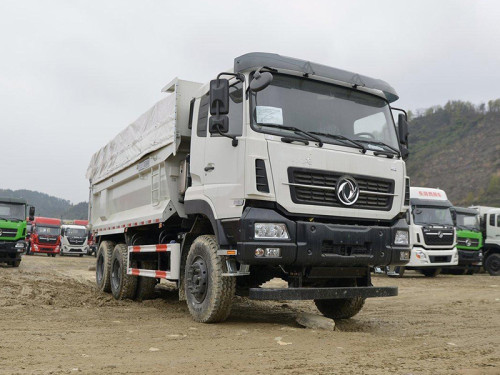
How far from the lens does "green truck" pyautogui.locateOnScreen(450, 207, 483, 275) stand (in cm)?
1875

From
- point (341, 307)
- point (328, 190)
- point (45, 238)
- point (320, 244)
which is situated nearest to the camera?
point (320, 244)

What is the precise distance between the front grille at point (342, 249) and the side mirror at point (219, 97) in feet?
6.10

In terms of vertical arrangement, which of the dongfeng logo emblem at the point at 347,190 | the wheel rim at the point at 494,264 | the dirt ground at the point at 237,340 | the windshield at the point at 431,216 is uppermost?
the windshield at the point at 431,216

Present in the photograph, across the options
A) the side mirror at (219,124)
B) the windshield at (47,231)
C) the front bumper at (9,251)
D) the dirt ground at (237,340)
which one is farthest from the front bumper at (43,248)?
the side mirror at (219,124)

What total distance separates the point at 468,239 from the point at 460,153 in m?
47.2

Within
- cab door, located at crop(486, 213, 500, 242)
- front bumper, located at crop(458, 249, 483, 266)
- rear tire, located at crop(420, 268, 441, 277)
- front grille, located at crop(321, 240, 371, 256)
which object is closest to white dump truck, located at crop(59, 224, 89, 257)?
rear tire, located at crop(420, 268, 441, 277)

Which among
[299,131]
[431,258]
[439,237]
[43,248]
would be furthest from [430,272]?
[43,248]

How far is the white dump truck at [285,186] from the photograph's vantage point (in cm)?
581

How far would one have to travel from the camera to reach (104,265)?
34.8 ft

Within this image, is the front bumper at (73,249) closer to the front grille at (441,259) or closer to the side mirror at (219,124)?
the front grille at (441,259)

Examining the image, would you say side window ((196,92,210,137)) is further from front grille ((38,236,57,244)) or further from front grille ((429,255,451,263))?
front grille ((38,236,57,244))

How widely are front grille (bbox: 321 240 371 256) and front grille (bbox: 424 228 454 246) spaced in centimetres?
1082

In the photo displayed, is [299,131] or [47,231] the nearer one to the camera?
[299,131]

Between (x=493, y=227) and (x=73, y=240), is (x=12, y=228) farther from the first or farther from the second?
(x=493, y=227)
